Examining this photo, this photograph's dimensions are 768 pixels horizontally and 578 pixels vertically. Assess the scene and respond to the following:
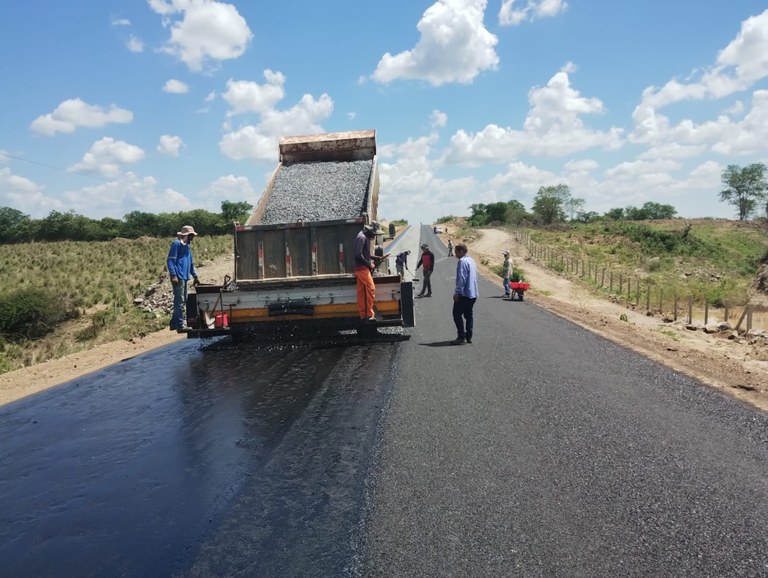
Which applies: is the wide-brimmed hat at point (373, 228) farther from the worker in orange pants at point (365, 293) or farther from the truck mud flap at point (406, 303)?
the truck mud flap at point (406, 303)

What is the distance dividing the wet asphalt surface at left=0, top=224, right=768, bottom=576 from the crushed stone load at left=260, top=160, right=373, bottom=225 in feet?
12.8

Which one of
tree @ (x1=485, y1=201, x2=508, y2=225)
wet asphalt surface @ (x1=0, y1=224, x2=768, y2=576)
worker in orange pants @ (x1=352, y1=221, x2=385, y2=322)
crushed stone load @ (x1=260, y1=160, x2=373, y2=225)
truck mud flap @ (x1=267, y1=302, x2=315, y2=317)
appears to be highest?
tree @ (x1=485, y1=201, x2=508, y2=225)

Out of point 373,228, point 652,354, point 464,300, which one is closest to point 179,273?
point 373,228

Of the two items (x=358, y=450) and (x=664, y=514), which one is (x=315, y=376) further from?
(x=664, y=514)

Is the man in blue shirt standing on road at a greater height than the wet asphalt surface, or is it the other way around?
the man in blue shirt standing on road

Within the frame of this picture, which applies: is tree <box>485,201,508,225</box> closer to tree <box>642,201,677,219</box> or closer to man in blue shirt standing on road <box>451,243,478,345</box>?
tree <box>642,201,677,219</box>

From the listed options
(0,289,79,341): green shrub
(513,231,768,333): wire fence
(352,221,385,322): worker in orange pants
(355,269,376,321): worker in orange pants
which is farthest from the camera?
(0,289,79,341): green shrub

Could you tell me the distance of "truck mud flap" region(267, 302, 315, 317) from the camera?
881cm

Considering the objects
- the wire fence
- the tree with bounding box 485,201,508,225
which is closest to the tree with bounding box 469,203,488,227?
the tree with bounding box 485,201,508,225

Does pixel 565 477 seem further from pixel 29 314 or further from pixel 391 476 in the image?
pixel 29 314

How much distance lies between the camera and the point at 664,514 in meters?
3.42

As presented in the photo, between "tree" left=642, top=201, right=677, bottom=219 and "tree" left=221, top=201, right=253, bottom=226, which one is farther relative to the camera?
"tree" left=642, top=201, right=677, bottom=219

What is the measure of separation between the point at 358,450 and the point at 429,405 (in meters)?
1.35

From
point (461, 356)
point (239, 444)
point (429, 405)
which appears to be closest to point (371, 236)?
point (461, 356)
